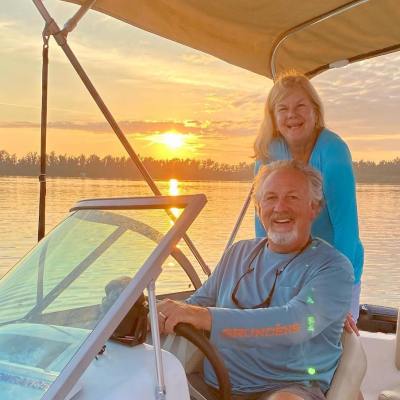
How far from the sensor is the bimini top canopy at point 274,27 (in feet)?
11.8

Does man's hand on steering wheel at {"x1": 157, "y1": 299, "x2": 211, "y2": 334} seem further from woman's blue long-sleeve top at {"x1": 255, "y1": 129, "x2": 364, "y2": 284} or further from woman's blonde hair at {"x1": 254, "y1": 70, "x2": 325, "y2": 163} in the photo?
woman's blonde hair at {"x1": 254, "y1": 70, "x2": 325, "y2": 163}

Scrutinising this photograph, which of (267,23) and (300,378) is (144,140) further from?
(300,378)

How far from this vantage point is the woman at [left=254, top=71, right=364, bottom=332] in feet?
9.48

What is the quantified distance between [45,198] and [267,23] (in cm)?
160

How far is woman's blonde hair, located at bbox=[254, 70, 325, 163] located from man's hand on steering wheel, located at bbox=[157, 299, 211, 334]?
1328 millimetres

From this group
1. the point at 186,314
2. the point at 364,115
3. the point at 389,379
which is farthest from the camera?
the point at 364,115

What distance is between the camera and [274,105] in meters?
3.16

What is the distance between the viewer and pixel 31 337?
1.73 metres

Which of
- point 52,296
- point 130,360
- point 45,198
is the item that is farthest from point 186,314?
point 45,198

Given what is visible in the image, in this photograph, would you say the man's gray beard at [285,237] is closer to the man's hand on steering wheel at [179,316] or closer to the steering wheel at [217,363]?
the man's hand on steering wheel at [179,316]

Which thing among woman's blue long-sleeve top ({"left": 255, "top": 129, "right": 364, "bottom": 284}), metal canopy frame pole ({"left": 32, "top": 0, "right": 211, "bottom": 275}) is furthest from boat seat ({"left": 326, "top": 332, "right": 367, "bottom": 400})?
metal canopy frame pole ({"left": 32, "top": 0, "right": 211, "bottom": 275})

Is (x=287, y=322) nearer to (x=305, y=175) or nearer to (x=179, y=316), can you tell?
(x=179, y=316)

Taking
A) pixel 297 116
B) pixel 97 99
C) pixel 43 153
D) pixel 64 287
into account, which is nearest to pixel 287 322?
pixel 64 287

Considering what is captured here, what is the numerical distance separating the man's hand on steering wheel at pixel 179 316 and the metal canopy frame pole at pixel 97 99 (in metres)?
1.30
